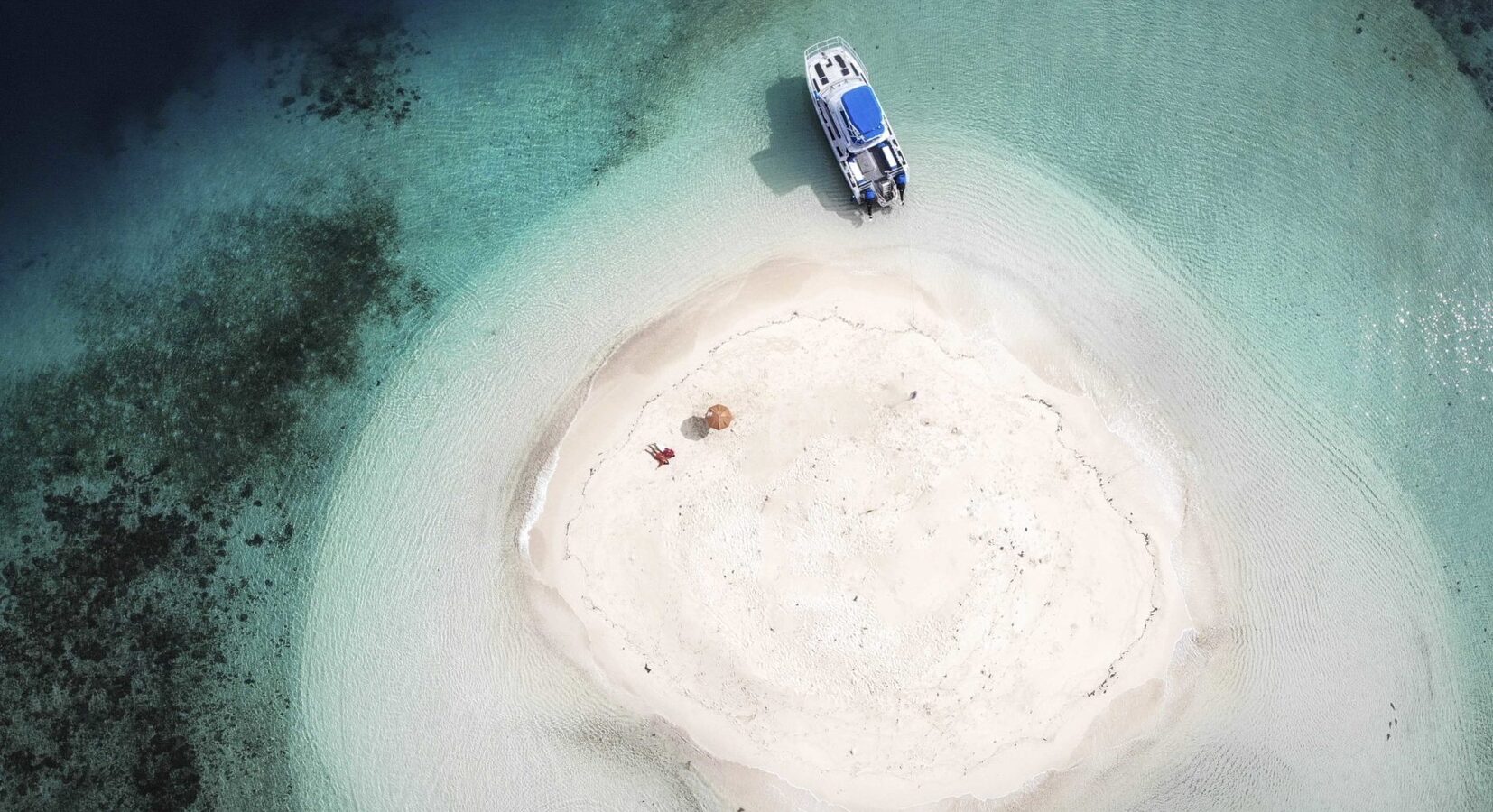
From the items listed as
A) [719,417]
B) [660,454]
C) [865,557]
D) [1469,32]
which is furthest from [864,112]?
[1469,32]

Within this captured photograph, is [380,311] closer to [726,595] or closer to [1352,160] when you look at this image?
[726,595]

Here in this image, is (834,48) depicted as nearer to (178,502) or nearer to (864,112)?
(864,112)

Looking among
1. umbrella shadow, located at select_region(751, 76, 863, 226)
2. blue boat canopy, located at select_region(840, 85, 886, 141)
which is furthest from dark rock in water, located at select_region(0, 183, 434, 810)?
blue boat canopy, located at select_region(840, 85, 886, 141)

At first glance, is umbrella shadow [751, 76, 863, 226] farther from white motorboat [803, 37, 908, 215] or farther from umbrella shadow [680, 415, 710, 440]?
umbrella shadow [680, 415, 710, 440]

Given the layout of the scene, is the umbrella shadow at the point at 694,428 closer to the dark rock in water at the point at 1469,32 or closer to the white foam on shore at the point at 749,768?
the white foam on shore at the point at 749,768

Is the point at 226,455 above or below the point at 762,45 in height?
below

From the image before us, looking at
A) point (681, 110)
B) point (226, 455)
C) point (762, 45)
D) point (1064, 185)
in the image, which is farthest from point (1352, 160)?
point (226, 455)

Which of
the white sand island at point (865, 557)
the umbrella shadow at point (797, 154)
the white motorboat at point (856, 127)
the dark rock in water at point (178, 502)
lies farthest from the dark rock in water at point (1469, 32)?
the dark rock in water at point (178, 502)
